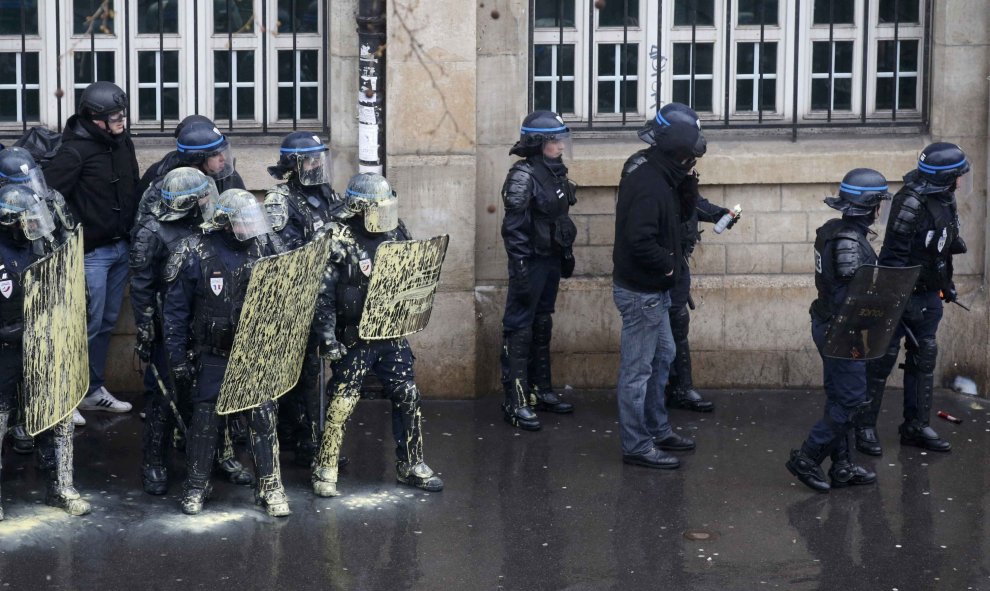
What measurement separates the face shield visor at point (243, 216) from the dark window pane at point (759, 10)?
14.0 feet

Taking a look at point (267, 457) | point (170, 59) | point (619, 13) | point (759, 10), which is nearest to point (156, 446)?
point (267, 457)

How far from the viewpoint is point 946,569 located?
23.7 feet

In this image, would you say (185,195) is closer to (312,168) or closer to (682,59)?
(312,168)

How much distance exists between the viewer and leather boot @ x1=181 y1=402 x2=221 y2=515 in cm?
769

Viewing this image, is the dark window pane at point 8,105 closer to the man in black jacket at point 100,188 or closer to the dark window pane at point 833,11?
the man in black jacket at point 100,188

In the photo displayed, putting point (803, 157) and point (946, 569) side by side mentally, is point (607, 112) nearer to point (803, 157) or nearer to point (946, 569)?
point (803, 157)

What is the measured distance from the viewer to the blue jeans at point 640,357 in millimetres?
8492

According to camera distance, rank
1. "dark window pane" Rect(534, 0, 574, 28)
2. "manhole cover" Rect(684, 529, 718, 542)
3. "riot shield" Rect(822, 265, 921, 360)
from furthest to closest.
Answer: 1. "dark window pane" Rect(534, 0, 574, 28)
2. "riot shield" Rect(822, 265, 921, 360)
3. "manhole cover" Rect(684, 529, 718, 542)

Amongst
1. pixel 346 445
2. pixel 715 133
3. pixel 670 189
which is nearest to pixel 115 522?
pixel 346 445

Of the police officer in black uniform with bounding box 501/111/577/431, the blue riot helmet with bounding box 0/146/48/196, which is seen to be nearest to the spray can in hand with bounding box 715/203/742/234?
the police officer in black uniform with bounding box 501/111/577/431

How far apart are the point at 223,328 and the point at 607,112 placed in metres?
3.82

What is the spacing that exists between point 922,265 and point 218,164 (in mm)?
3896

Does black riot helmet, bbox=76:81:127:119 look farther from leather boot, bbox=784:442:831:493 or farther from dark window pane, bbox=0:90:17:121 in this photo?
leather boot, bbox=784:442:831:493

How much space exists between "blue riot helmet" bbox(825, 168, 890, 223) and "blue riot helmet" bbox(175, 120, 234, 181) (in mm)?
3237
